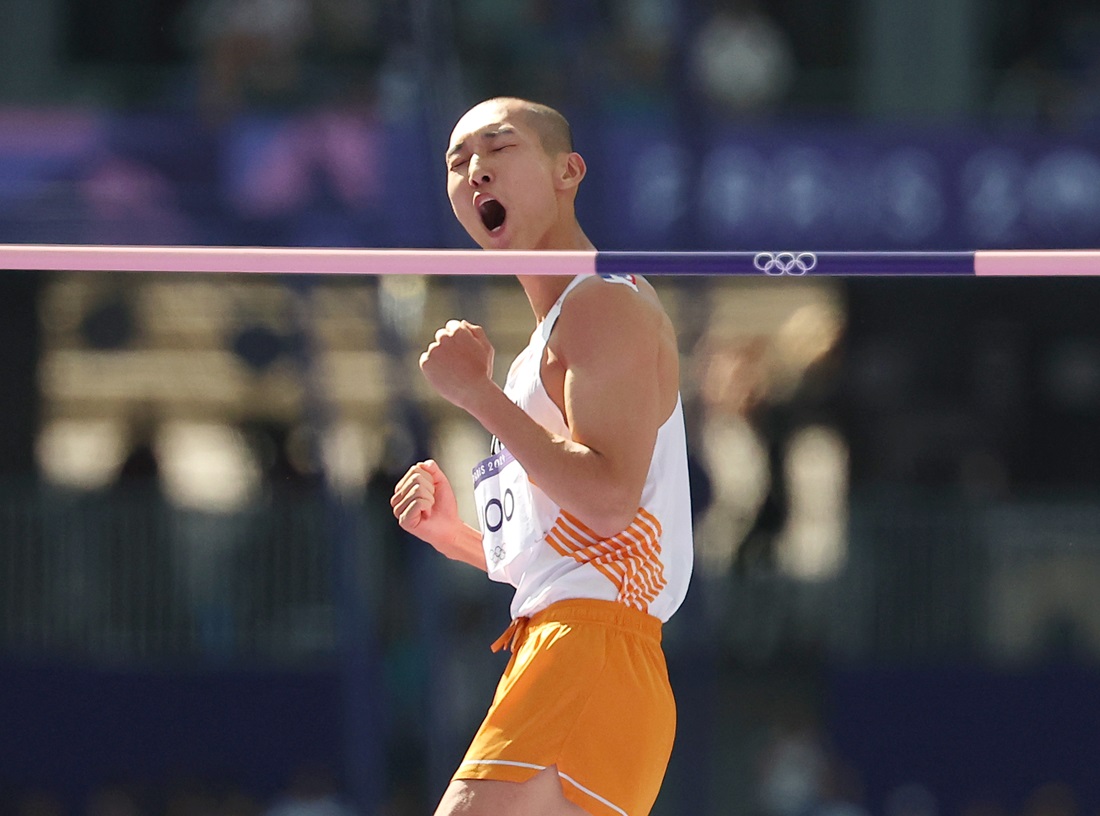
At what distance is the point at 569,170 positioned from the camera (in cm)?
350

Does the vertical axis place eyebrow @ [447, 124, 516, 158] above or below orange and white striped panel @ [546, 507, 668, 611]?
above

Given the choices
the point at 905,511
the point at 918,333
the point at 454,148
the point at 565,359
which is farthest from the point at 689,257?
the point at 918,333

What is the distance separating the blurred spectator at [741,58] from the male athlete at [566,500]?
28.6 feet

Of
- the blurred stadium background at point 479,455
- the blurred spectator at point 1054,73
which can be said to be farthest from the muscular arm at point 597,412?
the blurred spectator at point 1054,73

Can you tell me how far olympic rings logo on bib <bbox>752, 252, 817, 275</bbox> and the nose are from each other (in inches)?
20.4

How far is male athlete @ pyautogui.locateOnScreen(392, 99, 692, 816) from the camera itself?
10.4 ft

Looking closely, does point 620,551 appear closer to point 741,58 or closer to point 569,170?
point 569,170

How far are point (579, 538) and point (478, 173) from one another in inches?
27.4

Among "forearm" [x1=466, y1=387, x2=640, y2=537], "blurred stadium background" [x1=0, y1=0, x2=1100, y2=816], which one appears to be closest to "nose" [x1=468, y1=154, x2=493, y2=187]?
"forearm" [x1=466, y1=387, x2=640, y2=537]

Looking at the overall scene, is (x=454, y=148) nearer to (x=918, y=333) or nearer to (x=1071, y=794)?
(x=1071, y=794)

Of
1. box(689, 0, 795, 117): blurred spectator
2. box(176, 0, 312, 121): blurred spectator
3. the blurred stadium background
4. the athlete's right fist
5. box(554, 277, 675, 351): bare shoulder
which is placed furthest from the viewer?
box(689, 0, 795, 117): blurred spectator

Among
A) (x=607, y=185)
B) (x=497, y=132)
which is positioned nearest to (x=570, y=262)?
(x=497, y=132)

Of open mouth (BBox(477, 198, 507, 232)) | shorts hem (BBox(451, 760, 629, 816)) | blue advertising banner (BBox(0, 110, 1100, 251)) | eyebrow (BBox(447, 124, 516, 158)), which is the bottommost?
shorts hem (BBox(451, 760, 629, 816))

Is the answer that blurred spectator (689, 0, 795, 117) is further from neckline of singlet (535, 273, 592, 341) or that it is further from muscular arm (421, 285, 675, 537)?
muscular arm (421, 285, 675, 537)
